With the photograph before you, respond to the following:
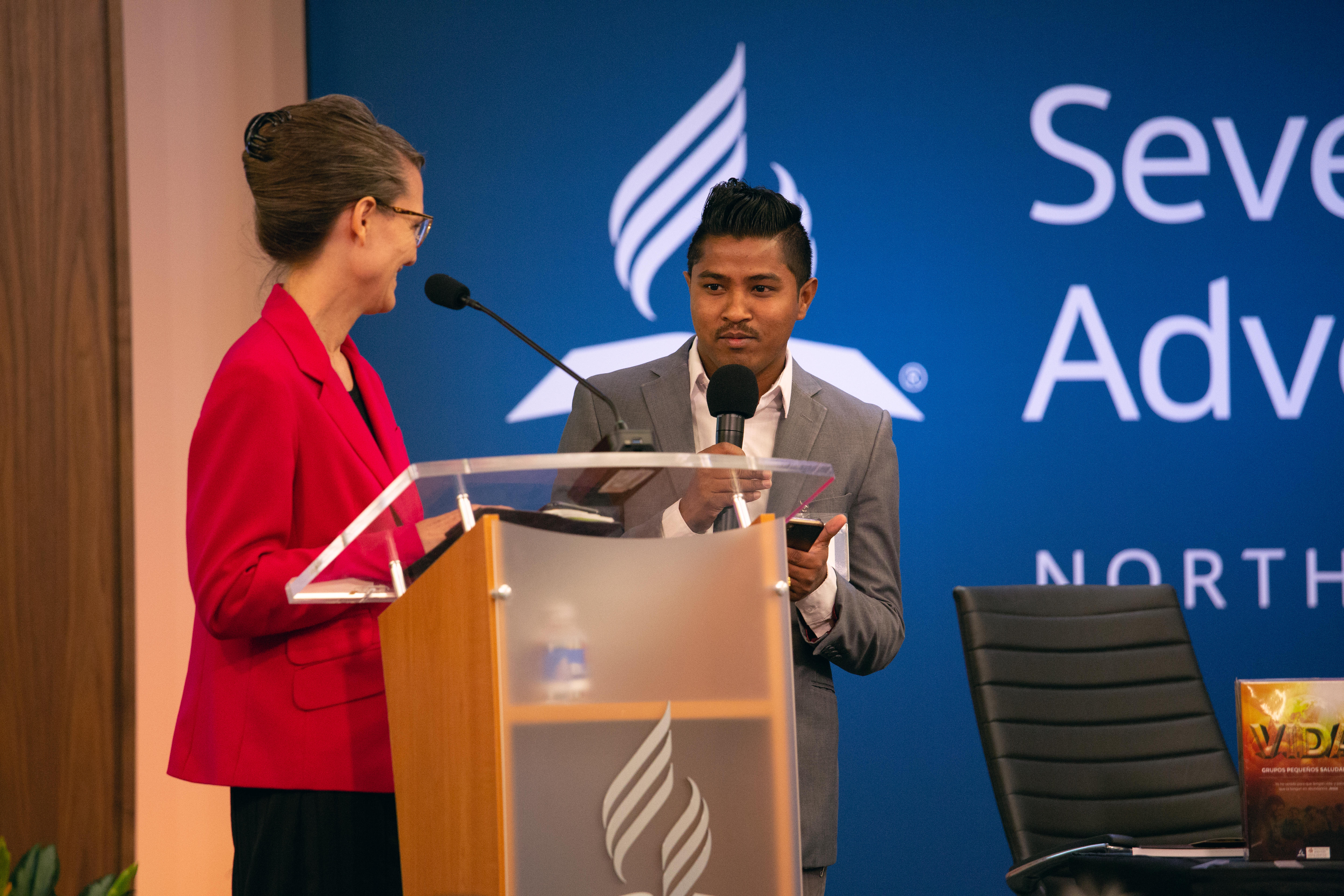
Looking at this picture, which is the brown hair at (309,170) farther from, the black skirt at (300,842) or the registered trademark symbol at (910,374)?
the registered trademark symbol at (910,374)

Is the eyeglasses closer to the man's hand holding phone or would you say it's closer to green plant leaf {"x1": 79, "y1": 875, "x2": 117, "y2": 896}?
the man's hand holding phone

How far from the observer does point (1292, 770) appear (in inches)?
66.9

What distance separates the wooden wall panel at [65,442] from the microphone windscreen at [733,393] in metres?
1.76

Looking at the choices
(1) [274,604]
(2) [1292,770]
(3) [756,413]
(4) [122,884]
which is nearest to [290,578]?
(1) [274,604]

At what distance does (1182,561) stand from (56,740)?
3.13 meters

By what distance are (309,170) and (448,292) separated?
25 cm

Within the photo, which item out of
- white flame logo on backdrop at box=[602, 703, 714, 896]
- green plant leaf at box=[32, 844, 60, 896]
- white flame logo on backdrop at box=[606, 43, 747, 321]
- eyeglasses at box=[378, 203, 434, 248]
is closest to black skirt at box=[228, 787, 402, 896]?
Result: green plant leaf at box=[32, 844, 60, 896]

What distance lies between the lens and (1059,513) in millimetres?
3514

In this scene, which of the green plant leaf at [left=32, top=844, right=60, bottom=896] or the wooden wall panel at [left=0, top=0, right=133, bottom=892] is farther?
the wooden wall panel at [left=0, top=0, right=133, bottom=892]

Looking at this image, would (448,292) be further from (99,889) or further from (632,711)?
(99,889)

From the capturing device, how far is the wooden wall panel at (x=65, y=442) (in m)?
2.64

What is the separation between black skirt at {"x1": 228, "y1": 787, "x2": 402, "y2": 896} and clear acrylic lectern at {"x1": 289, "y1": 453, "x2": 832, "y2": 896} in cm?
24

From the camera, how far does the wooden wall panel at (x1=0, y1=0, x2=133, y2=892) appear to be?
2637mm

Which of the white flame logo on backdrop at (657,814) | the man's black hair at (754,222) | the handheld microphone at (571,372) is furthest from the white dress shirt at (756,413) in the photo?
the white flame logo on backdrop at (657,814)
